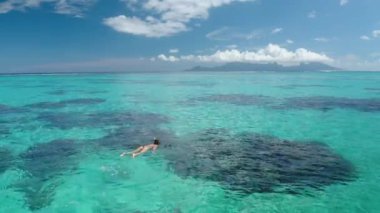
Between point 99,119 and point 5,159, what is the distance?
9395 mm

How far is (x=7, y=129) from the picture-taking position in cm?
2048

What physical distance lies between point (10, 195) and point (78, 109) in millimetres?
18362

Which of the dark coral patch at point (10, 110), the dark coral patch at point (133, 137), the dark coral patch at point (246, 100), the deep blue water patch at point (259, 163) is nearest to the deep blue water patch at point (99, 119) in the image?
the dark coral patch at point (133, 137)

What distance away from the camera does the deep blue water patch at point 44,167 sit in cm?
1082

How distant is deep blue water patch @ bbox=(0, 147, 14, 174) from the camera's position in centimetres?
1341

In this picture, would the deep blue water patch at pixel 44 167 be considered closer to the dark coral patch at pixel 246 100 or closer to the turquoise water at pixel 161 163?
the turquoise water at pixel 161 163

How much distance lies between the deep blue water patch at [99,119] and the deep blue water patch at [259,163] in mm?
5729

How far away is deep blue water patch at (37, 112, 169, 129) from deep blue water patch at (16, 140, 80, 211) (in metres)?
4.83

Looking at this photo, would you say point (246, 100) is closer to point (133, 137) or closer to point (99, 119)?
point (99, 119)

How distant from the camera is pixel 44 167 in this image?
13.2 meters

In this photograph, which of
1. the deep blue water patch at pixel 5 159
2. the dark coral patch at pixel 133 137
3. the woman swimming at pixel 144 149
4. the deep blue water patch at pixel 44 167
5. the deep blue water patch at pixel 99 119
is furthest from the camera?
the deep blue water patch at pixel 99 119

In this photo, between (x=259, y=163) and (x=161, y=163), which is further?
(x=161, y=163)

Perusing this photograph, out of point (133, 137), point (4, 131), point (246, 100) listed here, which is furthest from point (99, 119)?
point (246, 100)

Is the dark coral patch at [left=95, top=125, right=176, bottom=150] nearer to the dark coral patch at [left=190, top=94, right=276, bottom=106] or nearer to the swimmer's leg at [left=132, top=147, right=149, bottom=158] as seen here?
the swimmer's leg at [left=132, top=147, right=149, bottom=158]
